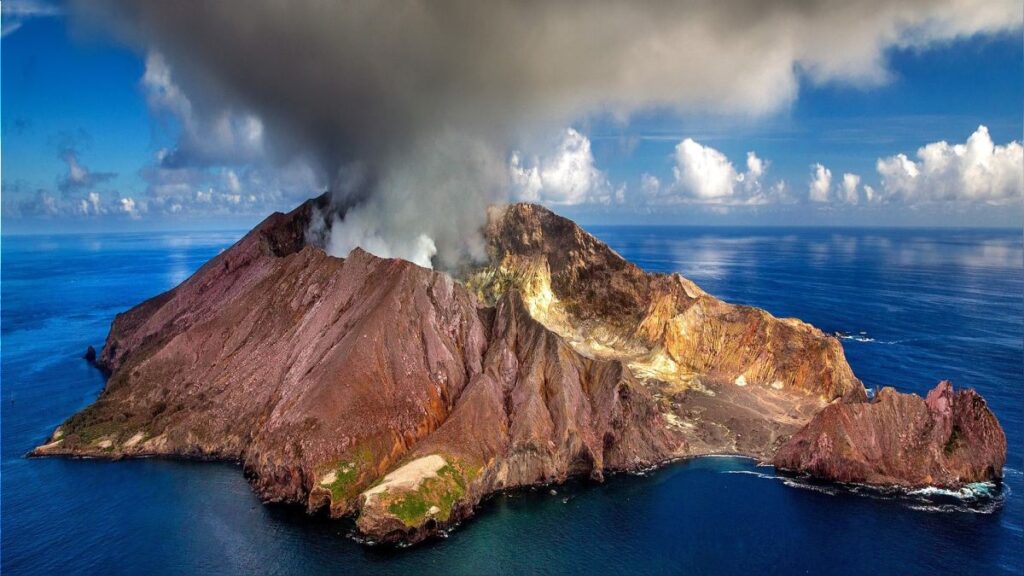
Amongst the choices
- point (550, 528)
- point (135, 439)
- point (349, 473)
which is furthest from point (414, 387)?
point (135, 439)

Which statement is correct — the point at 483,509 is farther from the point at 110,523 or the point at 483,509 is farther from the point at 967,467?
the point at 967,467

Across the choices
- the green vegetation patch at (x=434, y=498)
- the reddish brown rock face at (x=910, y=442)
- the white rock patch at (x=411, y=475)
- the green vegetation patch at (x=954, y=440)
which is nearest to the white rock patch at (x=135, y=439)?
the white rock patch at (x=411, y=475)

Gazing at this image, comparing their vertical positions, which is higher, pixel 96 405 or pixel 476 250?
pixel 476 250

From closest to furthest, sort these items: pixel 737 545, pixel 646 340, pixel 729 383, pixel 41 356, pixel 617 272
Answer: pixel 737 545 < pixel 729 383 < pixel 646 340 < pixel 617 272 < pixel 41 356

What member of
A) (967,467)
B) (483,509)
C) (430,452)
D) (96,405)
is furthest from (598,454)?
(96,405)

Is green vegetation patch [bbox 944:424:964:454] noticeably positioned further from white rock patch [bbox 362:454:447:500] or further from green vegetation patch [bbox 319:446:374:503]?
green vegetation patch [bbox 319:446:374:503]

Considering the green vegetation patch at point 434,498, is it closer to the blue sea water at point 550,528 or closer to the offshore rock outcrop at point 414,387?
the offshore rock outcrop at point 414,387
